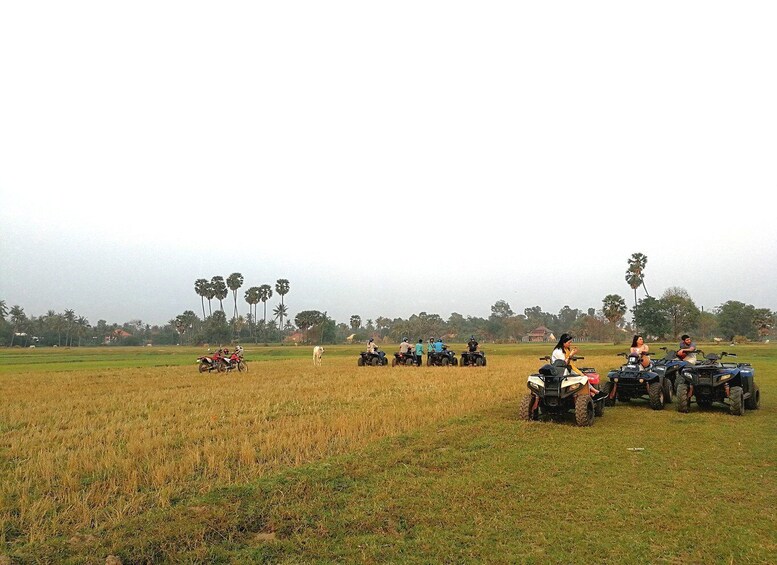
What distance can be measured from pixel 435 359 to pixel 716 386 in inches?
750

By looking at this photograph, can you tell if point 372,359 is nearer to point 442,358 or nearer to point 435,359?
point 435,359

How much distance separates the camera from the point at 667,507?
5426 mm

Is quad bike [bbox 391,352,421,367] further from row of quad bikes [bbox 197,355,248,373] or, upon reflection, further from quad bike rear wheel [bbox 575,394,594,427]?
quad bike rear wheel [bbox 575,394,594,427]

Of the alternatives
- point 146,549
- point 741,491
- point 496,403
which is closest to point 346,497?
point 146,549

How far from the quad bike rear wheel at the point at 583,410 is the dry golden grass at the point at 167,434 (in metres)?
2.55

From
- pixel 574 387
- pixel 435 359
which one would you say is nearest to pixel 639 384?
pixel 574 387

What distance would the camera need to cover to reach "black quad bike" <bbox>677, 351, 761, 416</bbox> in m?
11.3

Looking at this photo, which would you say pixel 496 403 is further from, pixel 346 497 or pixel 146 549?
pixel 146 549

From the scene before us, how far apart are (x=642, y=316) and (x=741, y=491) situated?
276 feet

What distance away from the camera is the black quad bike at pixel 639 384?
12.3 meters

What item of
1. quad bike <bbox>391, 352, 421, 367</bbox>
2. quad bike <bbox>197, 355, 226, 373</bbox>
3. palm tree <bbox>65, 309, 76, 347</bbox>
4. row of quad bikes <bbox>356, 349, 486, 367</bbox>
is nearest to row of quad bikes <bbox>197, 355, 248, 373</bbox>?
quad bike <bbox>197, 355, 226, 373</bbox>

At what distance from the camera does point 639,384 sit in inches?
499

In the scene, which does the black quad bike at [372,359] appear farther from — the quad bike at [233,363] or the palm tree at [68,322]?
the palm tree at [68,322]

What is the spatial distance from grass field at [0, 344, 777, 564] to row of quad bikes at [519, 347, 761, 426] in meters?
0.42
